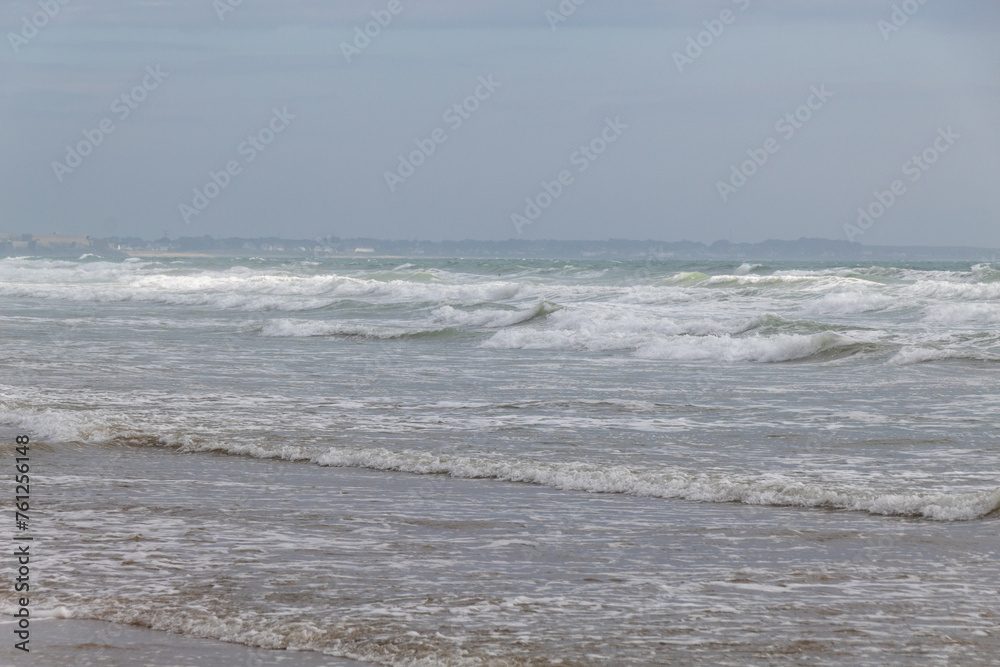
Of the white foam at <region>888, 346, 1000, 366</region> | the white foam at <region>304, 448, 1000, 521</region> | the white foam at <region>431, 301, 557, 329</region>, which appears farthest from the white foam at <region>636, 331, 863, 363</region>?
the white foam at <region>304, 448, 1000, 521</region>

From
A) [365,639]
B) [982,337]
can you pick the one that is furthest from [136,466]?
[982,337]

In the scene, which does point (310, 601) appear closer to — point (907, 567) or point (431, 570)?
point (431, 570)

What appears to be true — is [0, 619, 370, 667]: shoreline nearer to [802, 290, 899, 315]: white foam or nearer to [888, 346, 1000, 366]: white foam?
[888, 346, 1000, 366]: white foam

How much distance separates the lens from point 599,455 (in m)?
7.59

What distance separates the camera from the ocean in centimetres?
395

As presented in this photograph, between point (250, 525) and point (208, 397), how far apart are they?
536 centimetres

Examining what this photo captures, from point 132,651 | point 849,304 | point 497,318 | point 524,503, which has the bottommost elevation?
point 497,318

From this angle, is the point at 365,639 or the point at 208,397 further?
the point at 208,397

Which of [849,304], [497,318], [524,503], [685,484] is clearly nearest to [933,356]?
[685,484]

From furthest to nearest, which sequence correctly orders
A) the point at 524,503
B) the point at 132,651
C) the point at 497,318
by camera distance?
the point at 497,318 → the point at 524,503 → the point at 132,651

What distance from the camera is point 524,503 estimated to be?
617 cm

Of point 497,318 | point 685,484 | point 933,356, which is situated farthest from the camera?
point 497,318

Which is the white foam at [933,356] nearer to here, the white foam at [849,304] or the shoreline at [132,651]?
the white foam at [849,304]

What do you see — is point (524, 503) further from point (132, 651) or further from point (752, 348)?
point (752, 348)
